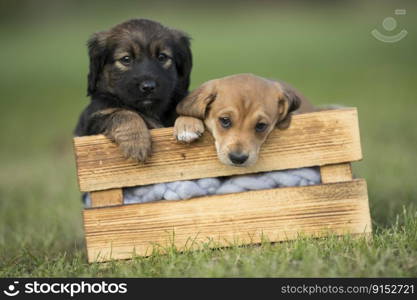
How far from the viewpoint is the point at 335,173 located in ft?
12.9

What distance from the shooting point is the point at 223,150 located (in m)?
3.66

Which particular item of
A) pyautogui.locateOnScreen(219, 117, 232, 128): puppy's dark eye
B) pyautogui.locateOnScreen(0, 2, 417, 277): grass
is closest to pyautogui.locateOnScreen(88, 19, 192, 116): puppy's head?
pyautogui.locateOnScreen(219, 117, 232, 128): puppy's dark eye

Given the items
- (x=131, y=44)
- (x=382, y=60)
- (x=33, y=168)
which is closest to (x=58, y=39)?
(x=382, y=60)

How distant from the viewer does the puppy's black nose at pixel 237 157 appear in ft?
11.8

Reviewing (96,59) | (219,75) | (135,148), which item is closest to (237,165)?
(135,148)

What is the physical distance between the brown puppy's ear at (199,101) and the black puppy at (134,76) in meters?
0.26

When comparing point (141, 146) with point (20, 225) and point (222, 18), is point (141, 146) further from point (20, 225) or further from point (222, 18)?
point (222, 18)

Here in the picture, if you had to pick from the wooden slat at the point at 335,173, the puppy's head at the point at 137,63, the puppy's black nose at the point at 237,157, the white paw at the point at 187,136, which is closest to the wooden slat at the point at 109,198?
the white paw at the point at 187,136

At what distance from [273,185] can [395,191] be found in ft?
7.68

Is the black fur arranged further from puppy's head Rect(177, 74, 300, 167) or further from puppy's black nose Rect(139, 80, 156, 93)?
puppy's head Rect(177, 74, 300, 167)

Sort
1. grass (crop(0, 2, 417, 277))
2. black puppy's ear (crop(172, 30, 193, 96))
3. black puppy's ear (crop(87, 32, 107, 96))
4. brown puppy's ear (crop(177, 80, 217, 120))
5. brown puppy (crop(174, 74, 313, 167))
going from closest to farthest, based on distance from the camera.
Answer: grass (crop(0, 2, 417, 277)) < brown puppy (crop(174, 74, 313, 167)) < brown puppy's ear (crop(177, 80, 217, 120)) < black puppy's ear (crop(87, 32, 107, 96)) < black puppy's ear (crop(172, 30, 193, 96))

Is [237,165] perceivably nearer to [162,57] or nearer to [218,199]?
[218,199]

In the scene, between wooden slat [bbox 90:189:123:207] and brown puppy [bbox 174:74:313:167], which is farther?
wooden slat [bbox 90:189:123:207]

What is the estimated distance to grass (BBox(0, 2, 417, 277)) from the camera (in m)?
3.55
